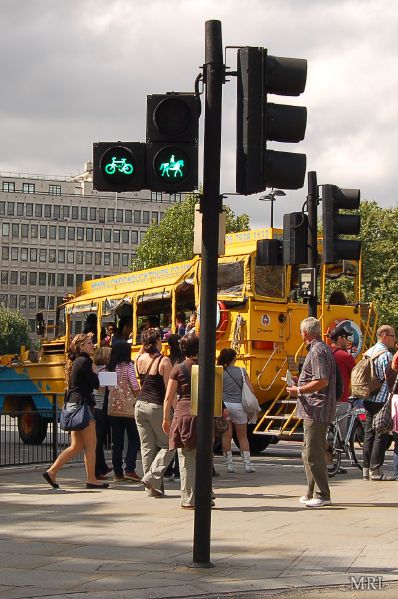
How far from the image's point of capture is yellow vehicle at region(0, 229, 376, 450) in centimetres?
1947

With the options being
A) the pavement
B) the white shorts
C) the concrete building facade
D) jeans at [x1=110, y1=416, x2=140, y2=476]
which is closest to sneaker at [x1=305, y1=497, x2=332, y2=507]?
the pavement

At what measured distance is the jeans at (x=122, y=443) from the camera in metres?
14.9

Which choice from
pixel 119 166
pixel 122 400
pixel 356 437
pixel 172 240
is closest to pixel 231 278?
pixel 356 437

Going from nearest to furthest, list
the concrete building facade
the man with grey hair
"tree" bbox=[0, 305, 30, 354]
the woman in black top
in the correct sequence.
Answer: the man with grey hair → the woman in black top → "tree" bbox=[0, 305, 30, 354] → the concrete building facade

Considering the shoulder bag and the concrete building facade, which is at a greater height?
the concrete building facade

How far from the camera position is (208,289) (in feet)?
28.0

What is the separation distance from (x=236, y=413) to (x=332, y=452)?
5.11 ft

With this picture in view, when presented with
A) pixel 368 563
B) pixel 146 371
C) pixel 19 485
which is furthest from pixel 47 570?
pixel 19 485

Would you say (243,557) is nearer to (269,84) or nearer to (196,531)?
(196,531)

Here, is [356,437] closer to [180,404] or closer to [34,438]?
[180,404]

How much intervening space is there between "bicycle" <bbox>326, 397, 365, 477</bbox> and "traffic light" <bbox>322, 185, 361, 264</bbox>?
6.58 feet

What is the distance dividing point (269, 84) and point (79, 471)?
8822 millimetres

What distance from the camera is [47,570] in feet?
27.8

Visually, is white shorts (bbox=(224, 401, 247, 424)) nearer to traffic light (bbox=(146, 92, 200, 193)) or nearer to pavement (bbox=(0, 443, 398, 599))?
pavement (bbox=(0, 443, 398, 599))
